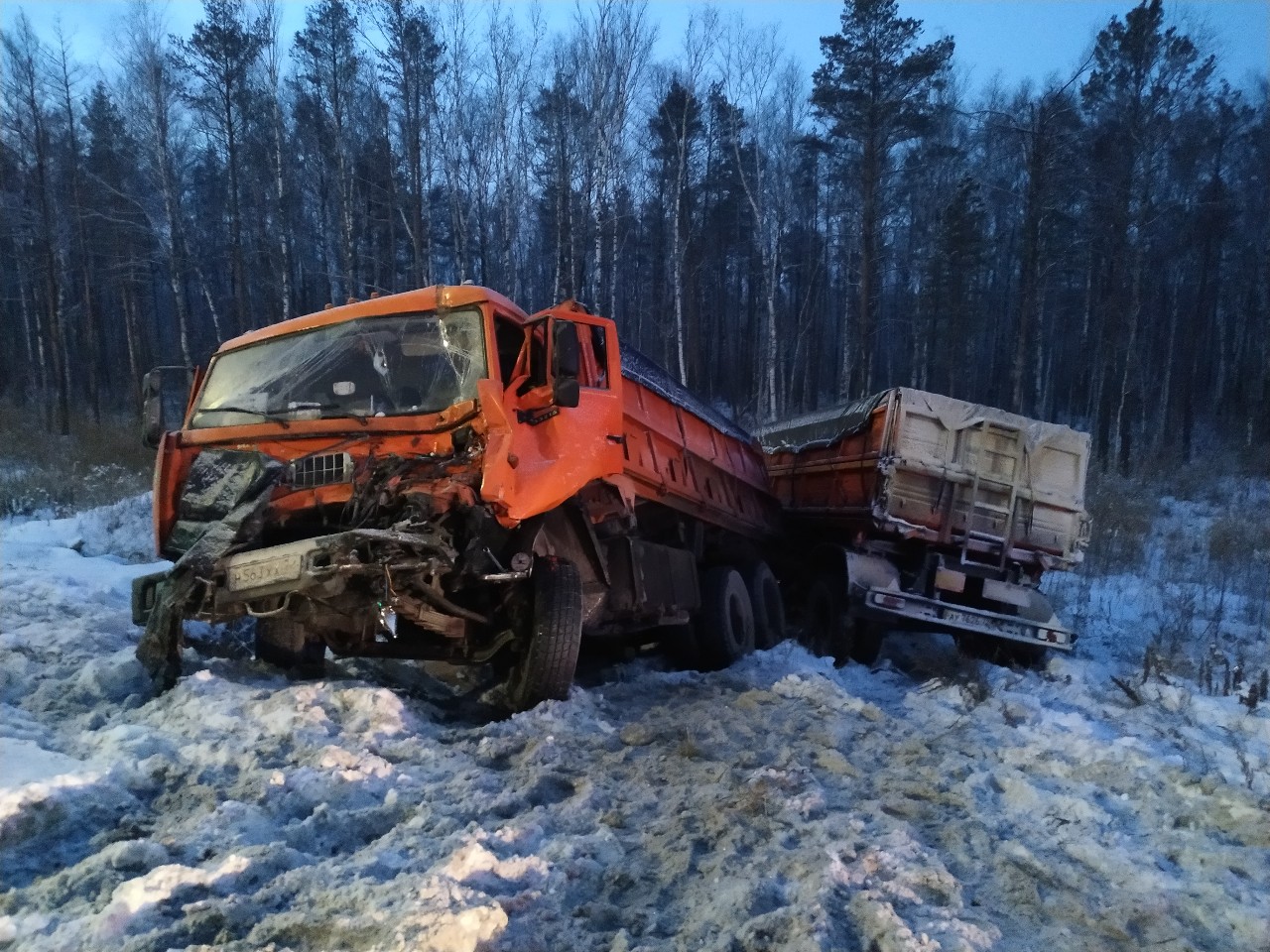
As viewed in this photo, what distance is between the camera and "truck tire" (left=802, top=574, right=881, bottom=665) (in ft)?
25.3

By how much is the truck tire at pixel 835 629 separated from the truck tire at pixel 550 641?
150 inches

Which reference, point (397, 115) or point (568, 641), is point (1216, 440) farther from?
point (568, 641)

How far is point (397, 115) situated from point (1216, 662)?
77.4 ft

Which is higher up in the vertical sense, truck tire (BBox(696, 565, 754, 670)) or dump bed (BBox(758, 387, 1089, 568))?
dump bed (BBox(758, 387, 1089, 568))

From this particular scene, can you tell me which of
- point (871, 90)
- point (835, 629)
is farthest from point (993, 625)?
point (871, 90)

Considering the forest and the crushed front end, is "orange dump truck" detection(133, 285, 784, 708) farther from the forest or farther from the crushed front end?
the forest

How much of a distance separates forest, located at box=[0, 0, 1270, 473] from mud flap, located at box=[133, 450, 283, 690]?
15.6 metres

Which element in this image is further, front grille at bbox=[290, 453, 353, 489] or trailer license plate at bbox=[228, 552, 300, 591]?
front grille at bbox=[290, 453, 353, 489]

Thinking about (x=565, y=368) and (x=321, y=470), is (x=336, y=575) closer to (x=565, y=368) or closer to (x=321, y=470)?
(x=321, y=470)

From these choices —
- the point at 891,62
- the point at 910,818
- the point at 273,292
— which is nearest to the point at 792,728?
the point at 910,818

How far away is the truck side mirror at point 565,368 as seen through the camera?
4504mm

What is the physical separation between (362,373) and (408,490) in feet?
3.89

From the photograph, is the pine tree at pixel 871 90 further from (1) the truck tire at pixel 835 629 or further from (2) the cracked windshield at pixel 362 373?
(2) the cracked windshield at pixel 362 373

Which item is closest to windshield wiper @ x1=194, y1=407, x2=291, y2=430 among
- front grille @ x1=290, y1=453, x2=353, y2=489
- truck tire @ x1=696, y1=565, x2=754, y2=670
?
front grille @ x1=290, y1=453, x2=353, y2=489
